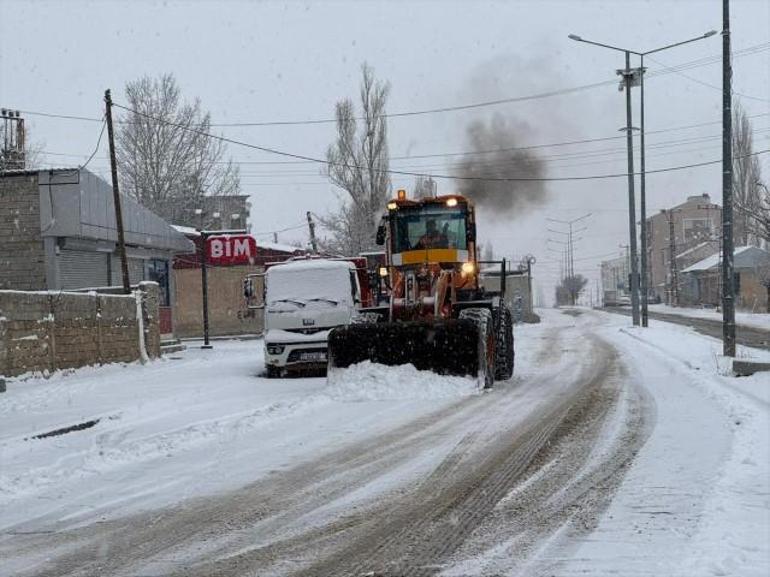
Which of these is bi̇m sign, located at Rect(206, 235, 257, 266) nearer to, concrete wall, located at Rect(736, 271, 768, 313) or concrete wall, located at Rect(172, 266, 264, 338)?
concrete wall, located at Rect(172, 266, 264, 338)

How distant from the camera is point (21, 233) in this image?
A: 22.9 m

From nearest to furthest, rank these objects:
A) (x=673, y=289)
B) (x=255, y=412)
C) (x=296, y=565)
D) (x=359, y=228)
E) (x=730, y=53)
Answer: (x=296, y=565)
(x=255, y=412)
(x=730, y=53)
(x=359, y=228)
(x=673, y=289)

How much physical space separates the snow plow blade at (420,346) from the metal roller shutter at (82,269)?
43.2 ft

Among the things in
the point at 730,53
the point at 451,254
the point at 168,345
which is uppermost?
the point at 730,53

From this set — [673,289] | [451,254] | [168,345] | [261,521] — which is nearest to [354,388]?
[451,254]

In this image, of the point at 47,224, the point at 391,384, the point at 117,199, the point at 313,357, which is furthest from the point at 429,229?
the point at 47,224

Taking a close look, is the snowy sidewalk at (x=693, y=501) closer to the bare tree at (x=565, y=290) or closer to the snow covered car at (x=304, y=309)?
the snow covered car at (x=304, y=309)

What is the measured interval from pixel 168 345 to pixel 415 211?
46.5 feet

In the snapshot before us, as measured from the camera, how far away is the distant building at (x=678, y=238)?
297 ft

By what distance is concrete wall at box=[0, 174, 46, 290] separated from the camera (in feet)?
74.6

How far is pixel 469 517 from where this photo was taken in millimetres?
5543

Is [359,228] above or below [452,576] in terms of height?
above

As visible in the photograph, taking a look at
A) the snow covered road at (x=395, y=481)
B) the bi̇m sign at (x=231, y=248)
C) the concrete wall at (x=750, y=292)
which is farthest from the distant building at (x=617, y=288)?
the snow covered road at (x=395, y=481)

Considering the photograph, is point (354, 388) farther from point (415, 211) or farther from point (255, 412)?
point (415, 211)
